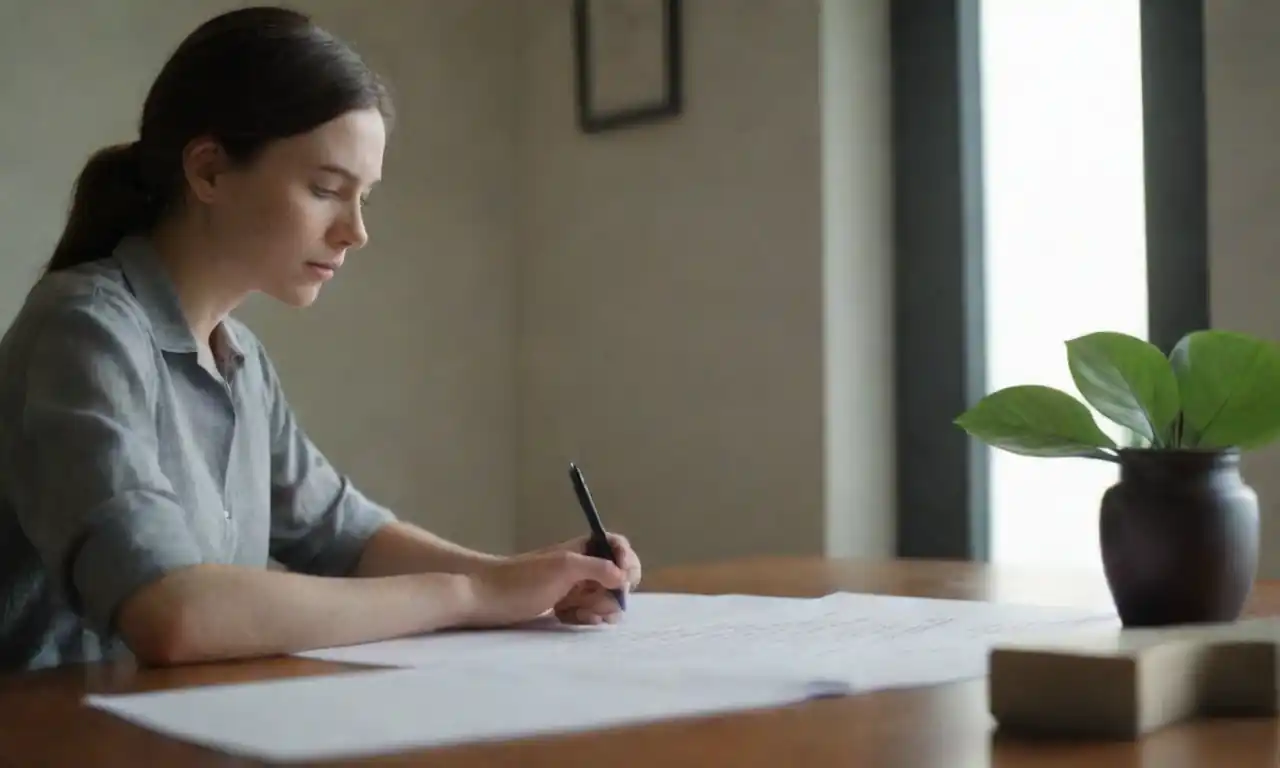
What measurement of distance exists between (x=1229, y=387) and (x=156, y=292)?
0.89m

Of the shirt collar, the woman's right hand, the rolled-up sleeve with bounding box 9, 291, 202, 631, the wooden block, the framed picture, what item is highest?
the framed picture

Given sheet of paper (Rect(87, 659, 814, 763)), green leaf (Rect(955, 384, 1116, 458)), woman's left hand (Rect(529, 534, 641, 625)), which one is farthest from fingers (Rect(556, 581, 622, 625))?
green leaf (Rect(955, 384, 1116, 458))

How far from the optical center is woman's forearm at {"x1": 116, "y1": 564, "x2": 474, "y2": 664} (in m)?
0.95

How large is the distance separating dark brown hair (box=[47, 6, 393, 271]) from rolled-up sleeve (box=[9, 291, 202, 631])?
21 centimetres

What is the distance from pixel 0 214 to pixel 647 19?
1.10 meters

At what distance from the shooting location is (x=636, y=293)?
8.11 feet

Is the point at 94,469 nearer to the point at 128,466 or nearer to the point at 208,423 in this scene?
the point at 128,466

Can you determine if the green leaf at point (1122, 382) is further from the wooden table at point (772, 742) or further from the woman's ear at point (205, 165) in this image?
the woman's ear at point (205, 165)

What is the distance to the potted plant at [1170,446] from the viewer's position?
0.86m

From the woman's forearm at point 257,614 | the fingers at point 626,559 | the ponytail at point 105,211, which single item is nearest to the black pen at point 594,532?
the fingers at point 626,559

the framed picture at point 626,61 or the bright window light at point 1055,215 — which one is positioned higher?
the framed picture at point 626,61

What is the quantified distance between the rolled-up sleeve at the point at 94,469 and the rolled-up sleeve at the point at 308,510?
333 mm

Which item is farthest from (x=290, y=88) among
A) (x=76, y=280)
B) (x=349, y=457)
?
(x=349, y=457)

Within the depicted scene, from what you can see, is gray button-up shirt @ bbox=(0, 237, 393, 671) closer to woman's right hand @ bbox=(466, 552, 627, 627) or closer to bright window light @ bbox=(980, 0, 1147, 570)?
woman's right hand @ bbox=(466, 552, 627, 627)
